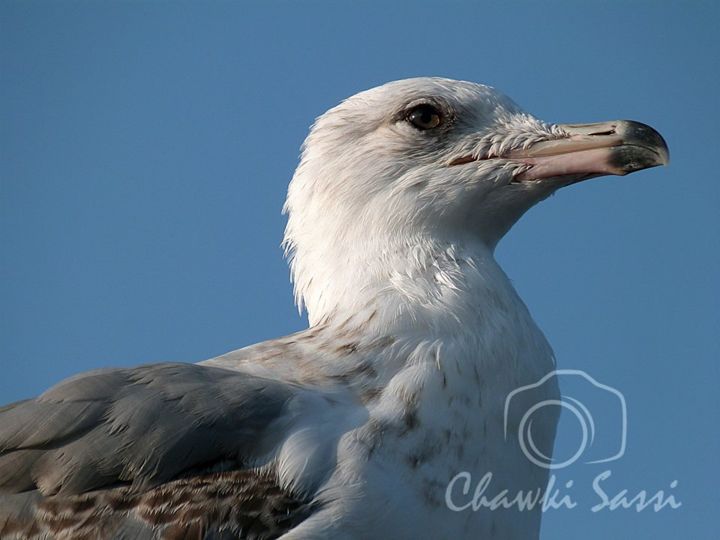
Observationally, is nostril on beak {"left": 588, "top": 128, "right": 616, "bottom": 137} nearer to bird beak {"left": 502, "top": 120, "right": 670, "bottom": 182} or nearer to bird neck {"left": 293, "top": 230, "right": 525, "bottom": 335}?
bird beak {"left": 502, "top": 120, "right": 670, "bottom": 182}

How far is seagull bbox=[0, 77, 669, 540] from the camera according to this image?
4922mm

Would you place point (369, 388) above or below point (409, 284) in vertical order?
below

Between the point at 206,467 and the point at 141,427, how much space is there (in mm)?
315

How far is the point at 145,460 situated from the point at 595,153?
259 cm

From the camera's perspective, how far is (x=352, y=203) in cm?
634

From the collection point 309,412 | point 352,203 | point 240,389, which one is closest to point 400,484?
point 309,412

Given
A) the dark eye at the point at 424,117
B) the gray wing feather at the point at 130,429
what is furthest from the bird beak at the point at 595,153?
the gray wing feather at the point at 130,429

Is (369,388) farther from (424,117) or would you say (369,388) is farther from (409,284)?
(424,117)

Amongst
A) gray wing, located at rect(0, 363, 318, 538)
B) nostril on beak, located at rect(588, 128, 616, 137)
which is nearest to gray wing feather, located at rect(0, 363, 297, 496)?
gray wing, located at rect(0, 363, 318, 538)

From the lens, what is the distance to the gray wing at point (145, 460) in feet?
16.0

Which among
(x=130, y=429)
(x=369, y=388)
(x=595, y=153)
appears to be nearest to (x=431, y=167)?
(x=595, y=153)

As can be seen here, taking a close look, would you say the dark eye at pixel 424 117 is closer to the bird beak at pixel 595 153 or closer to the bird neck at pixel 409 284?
the bird beak at pixel 595 153

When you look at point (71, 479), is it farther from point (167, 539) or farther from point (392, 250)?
point (392, 250)

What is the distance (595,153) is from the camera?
5992mm
